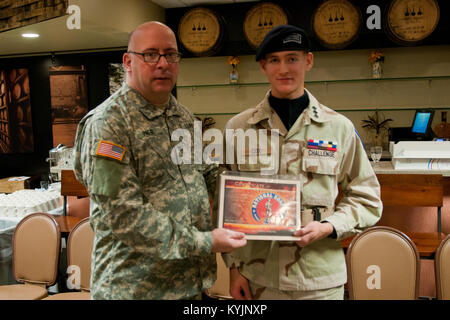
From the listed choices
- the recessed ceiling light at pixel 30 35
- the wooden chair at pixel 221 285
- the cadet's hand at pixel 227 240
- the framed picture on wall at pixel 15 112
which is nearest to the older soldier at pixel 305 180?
the cadet's hand at pixel 227 240

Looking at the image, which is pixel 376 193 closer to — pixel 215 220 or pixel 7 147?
pixel 215 220

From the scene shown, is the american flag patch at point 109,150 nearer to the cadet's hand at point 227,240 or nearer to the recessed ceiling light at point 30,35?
the cadet's hand at point 227,240

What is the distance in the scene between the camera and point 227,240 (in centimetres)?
142

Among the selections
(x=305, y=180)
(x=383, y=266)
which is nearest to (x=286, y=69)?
(x=305, y=180)

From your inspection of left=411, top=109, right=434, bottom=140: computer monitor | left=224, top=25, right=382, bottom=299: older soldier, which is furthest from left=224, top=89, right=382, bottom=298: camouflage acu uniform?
left=411, top=109, right=434, bottom=140: computer monitor

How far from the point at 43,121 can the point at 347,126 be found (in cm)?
644

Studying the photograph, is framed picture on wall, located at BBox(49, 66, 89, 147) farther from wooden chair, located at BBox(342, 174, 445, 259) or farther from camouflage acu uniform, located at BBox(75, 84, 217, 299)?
camouflage acu uniform, located at BBox(75, 84, 217, 299)

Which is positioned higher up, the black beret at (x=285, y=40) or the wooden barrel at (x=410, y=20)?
the wooden barrel at (x=410, y=20)

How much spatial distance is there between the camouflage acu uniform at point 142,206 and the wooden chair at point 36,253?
160 cm

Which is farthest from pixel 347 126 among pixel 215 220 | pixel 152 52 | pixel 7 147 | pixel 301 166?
pixel 7 147

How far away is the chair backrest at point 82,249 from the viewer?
9.30 feet

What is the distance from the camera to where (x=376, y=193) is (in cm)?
161

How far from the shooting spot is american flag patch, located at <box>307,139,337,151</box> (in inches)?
61.6

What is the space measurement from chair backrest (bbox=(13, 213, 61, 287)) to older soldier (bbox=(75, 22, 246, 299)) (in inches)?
63.0
